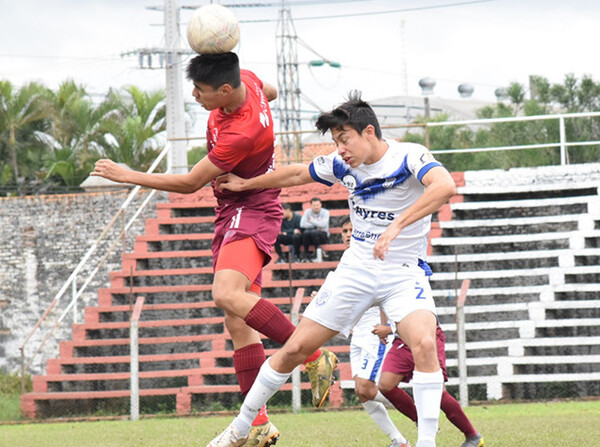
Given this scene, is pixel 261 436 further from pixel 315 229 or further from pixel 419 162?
pixel 315 229

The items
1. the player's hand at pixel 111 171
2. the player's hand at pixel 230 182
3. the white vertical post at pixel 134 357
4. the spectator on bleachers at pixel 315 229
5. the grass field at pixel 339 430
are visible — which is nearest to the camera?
the player's hand at pixel 111 171

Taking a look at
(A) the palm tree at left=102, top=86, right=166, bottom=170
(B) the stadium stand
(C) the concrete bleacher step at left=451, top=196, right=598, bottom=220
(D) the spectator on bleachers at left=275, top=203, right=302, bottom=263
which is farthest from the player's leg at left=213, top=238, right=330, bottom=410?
(A) the palm tree at left=102, top=86, right=166, bottom=170

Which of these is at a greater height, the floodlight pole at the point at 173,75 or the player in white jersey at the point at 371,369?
the floodlight pole at the point at 173,75

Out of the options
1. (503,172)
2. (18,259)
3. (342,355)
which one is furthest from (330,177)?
(18,259)

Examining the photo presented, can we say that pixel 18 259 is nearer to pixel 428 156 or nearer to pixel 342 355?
pixel 342 355

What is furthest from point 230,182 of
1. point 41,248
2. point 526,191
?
point 41,248

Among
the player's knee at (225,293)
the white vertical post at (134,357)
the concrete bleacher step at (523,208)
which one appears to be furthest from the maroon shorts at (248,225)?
the concrete bleacher step at (523,208)

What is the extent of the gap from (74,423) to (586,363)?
7.99 meters

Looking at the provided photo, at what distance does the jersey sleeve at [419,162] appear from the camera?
621 cm

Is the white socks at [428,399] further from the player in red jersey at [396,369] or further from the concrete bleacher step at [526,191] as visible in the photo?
the concrete bleacher step at [526,191]

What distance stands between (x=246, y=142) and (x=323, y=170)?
0.56m

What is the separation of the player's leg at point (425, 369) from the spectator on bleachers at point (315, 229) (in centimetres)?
1183

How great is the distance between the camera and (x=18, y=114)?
33.7 meters

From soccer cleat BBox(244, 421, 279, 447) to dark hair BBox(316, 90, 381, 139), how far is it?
192cm
